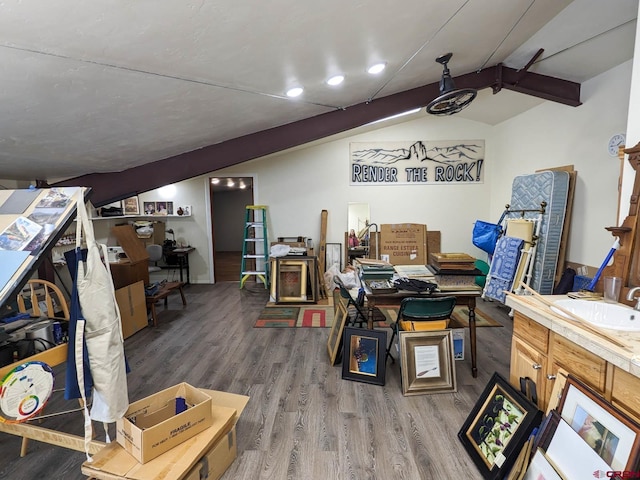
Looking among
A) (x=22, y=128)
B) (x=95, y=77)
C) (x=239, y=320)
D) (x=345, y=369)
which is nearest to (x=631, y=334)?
(x=345, y=369)

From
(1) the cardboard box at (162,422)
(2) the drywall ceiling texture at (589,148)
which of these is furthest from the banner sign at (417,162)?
(1) the cardboard box at (162,422)

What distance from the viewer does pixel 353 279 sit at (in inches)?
183

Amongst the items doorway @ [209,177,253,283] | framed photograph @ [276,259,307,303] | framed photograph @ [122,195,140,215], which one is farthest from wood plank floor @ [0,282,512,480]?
doorway @ [209,177,253,283]

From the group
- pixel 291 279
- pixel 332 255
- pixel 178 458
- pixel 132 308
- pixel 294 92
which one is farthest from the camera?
pixel 332 255

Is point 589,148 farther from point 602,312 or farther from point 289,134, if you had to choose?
point 289,134

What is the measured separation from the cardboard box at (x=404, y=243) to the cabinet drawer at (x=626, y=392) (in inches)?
160

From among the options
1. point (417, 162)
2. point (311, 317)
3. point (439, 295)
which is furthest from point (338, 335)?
point (417, 162)

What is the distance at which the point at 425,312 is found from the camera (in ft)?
8.07

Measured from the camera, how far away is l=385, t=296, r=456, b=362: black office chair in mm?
2406

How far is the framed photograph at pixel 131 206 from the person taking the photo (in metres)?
5.22

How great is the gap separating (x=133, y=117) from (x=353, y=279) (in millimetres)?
3409

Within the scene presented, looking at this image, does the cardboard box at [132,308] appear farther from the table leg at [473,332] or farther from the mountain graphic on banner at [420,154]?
the mountain graphic on banner at [420,154]

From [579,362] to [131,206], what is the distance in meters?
6.07

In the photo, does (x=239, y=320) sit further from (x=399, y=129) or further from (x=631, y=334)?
(x=399, y=129)
